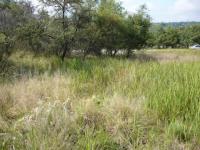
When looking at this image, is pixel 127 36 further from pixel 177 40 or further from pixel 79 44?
pixel 177 40

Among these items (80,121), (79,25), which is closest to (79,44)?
(79,25)

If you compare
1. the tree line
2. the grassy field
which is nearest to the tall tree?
the tree line

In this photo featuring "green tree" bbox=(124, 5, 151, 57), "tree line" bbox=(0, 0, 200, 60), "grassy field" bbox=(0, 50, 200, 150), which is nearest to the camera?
"grassy field" bbox=(0, 50, 200, 150)

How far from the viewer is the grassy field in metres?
4.03

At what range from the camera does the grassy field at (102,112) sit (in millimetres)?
4027

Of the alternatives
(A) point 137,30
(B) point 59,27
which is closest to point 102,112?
(B) point 59,27

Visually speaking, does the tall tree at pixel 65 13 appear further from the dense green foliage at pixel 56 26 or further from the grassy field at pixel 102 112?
the grassy field at pixel 102 112

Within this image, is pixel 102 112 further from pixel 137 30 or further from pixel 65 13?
pixel 137 30

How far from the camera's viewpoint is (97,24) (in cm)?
1458

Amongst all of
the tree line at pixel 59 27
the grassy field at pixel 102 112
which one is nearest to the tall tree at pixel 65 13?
the tree line at pixel 59 27

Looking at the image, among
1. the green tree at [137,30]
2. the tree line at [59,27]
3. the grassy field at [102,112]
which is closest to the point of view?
the grassy field at [102,112]

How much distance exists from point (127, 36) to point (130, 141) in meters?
13.4

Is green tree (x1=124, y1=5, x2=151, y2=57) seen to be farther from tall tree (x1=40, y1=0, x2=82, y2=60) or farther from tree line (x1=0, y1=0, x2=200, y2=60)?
tall tree (x1=40, y1=0, x2=82, y2=60)

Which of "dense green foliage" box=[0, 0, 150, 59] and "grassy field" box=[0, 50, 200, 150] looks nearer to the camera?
"grassy field" box=[0, 50, 200, 150]
